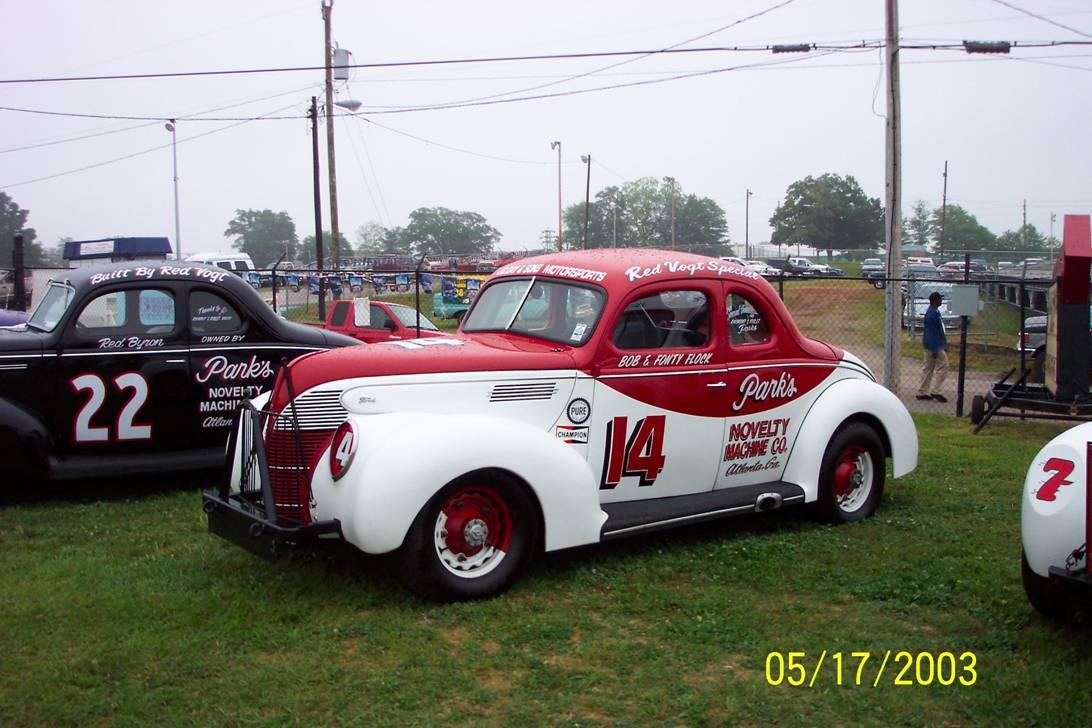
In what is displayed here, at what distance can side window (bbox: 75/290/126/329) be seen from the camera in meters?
7.80

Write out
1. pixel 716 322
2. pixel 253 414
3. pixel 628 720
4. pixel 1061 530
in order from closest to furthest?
pixel 628 720, pixel 1061 530, pixel 253 414, pixel 716 322

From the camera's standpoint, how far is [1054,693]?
4293mm

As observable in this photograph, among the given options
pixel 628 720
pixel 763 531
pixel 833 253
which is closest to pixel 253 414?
pixel 628 720

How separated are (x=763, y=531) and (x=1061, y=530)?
2.64 meters

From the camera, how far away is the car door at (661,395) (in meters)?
6.04

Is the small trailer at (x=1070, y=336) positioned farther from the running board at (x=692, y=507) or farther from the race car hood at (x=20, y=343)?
the race car hood at (x=20, y=343)

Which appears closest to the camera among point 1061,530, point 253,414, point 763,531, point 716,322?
point 1061,530

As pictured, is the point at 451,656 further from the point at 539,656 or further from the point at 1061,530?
the point at 1061,530

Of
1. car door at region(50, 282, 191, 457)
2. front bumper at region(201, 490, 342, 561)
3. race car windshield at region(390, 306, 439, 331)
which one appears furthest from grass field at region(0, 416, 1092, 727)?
race car windshield at region(390, 306, 439, 331)

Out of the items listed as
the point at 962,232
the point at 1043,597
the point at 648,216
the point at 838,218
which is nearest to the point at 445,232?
the point at 648,216

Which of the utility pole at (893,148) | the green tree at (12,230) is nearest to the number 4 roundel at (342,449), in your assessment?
the utility pole at (893,148)

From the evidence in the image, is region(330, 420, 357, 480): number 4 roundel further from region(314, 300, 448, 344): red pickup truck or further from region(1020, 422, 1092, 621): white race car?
region(314, 300, 448, 344): red pickup truck

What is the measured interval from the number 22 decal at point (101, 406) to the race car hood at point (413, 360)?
2.65 m

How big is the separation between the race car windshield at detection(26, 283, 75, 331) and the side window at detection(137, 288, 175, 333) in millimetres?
513
